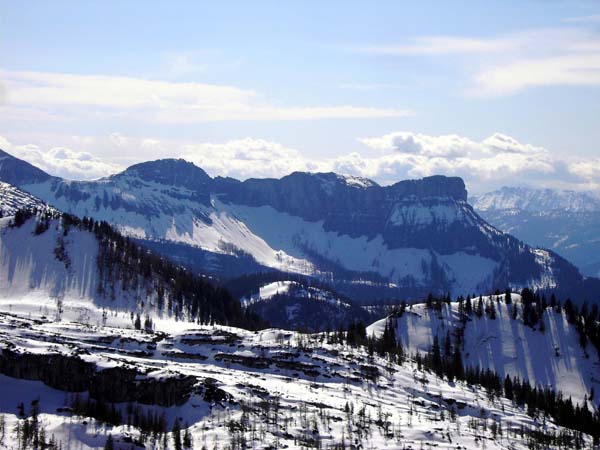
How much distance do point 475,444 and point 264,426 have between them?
52.0 metres

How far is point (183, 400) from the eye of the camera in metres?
198

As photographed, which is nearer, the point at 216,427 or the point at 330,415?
the point at 216,427

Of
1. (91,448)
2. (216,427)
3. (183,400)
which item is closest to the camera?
(91,448)

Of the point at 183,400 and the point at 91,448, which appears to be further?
the point at 183,400

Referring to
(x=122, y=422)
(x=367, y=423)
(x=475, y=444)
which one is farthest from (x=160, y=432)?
(x=475, y=444)

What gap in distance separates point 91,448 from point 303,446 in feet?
152

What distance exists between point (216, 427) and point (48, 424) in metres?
38.0

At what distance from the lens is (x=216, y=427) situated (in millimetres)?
184500

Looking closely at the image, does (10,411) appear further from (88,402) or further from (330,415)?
(330,415)

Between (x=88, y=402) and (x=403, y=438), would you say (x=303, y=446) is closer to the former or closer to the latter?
(x=403, y=438)

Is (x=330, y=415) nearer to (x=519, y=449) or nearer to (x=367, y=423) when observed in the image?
(x=367, y=423)

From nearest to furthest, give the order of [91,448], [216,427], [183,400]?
[91,448] < [216,427] < [183,400]

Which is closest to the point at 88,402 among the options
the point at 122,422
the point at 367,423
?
the point at 122,422

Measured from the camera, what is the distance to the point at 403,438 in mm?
189375
